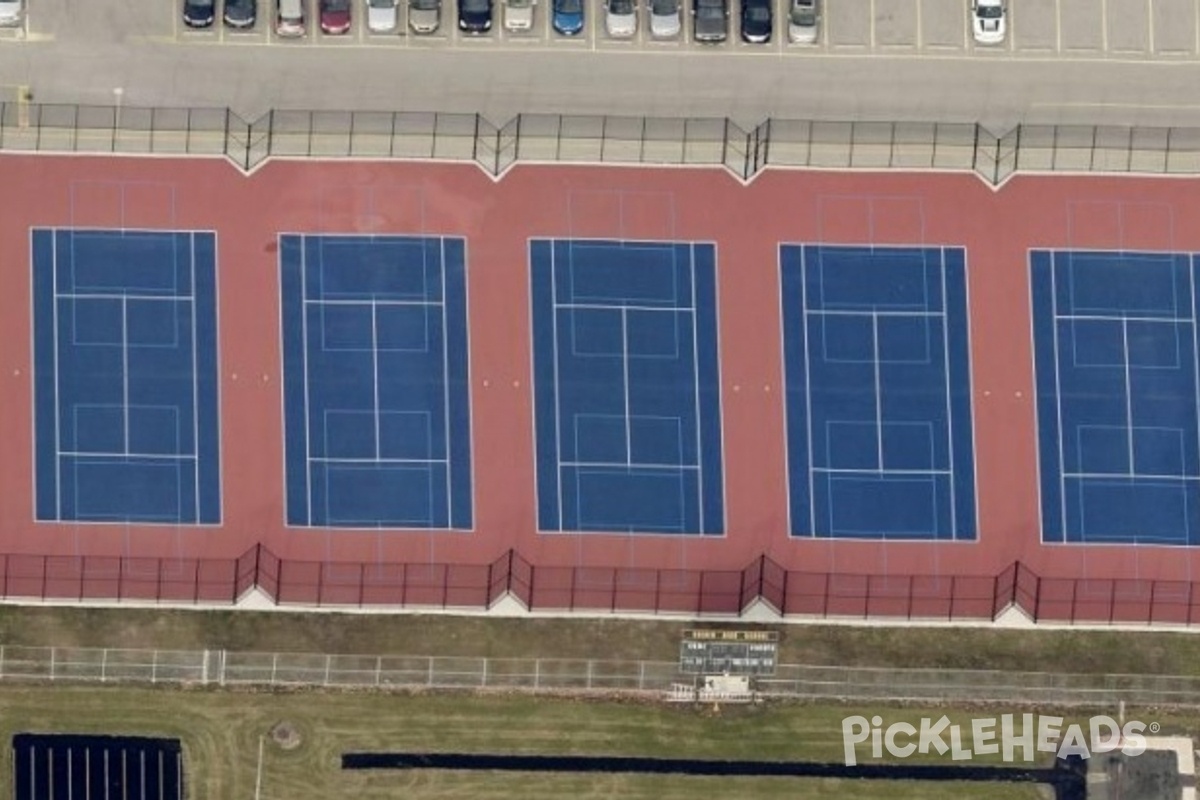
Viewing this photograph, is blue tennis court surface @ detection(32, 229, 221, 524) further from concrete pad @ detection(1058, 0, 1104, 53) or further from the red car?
concrete pad @ detection(1058, 0, 1104, 53)

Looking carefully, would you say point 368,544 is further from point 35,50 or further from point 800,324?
point 35,50

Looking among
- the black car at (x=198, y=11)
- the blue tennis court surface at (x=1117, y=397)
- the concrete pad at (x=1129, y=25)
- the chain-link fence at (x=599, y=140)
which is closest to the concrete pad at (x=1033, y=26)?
the concrete pad at (x=1129, y=25)

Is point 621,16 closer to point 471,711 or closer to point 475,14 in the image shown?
point 475,14

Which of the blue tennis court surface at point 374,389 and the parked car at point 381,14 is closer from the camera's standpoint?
the blue tennis court surface at point 374,389

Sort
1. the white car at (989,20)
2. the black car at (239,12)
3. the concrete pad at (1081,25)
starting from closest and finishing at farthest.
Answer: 1. the black car at (239,12)
2. the white car at (989,20)
3. the concrete pad at (1081,25)

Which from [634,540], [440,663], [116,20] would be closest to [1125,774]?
[634,540]

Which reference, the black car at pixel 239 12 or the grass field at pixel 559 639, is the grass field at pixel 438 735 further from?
the black car at pixel 239 12

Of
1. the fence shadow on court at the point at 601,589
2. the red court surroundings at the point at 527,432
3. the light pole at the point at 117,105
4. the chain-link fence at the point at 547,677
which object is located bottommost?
the chain-link fence at the point at 547,677
